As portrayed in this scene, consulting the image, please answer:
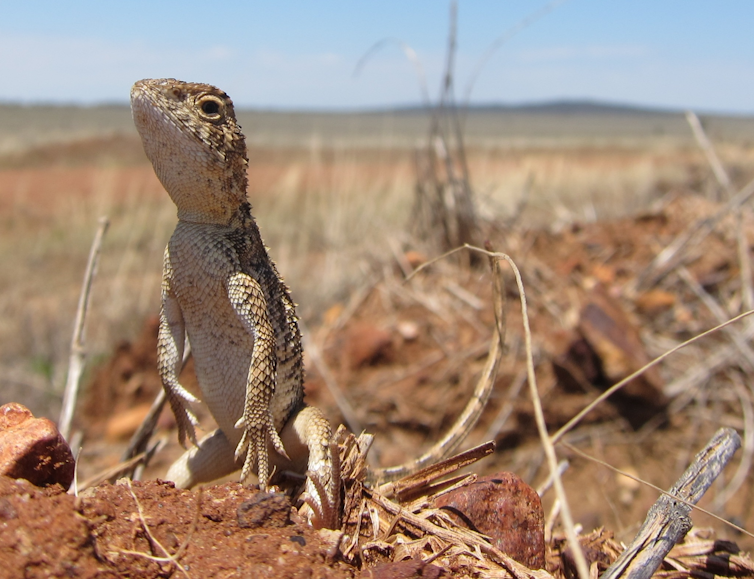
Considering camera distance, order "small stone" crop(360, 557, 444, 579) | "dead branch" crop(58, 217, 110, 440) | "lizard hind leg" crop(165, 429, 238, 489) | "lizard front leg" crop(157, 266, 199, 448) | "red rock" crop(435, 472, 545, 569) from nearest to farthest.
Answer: "small stone" crop(360, 557, 444, 579) < "red rock" crop(435, 472, 545, 569) < "lizard front leg" crop(157, 266, 199, 448) < "lizard hind leg" crop(165, 429, 238, 489) < "dead branch" crop(58, 217, 110, 440)

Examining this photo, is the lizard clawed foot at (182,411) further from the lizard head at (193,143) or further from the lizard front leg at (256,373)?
the lizard head at (193,143)

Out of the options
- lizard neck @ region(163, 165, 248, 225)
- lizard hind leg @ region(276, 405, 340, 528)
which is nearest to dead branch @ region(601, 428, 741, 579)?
lizard hind leg @ region(276, 405, 340, 528)

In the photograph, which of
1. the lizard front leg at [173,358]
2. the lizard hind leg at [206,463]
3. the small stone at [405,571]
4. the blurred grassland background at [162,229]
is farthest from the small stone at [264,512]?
the blurred grassland background at [162,229]

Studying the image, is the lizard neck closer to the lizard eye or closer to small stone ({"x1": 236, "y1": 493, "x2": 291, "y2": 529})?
the lizard eye

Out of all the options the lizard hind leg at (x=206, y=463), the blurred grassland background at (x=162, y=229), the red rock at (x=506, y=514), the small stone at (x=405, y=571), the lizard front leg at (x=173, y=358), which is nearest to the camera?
the small stone at (x=405, y=571)

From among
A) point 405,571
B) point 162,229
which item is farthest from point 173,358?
point 162,229
